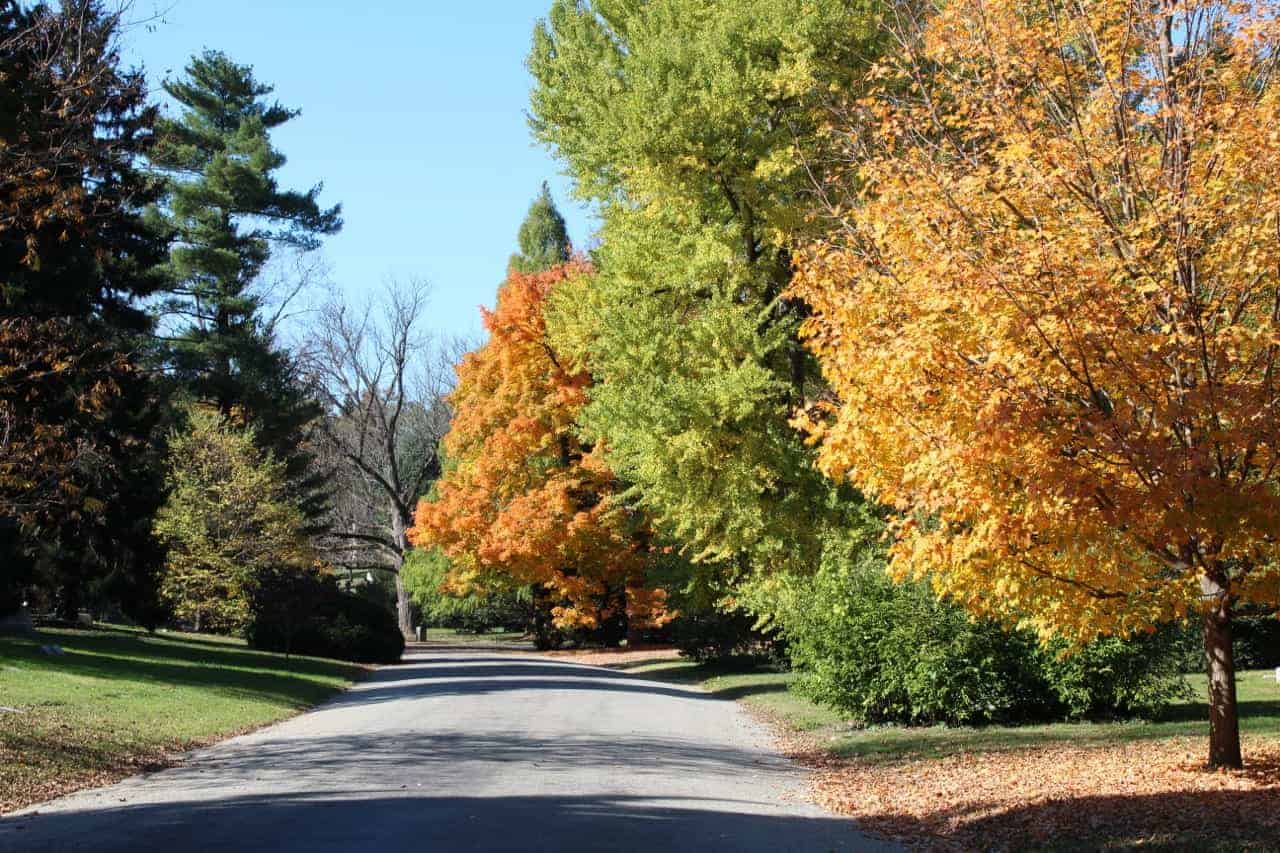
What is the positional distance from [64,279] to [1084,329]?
17246 millimetres

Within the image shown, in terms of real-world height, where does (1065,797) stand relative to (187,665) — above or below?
below

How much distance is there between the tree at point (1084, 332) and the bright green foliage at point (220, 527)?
26.5m

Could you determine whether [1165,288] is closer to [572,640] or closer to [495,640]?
[572,640]

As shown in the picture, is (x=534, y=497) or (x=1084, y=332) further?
(x=534, y=497)

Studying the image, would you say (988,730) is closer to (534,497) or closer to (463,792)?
(463,792)

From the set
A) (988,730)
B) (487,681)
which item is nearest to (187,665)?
(487,681)

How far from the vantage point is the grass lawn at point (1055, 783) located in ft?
28.6

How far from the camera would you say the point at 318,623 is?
3453cm

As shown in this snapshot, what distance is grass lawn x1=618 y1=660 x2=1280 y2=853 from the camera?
8.73 m

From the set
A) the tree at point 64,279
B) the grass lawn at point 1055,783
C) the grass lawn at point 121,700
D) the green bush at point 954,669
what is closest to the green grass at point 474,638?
the grass lawn at point 121,700

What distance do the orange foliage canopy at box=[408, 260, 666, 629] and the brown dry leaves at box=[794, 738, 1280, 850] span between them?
24914mm

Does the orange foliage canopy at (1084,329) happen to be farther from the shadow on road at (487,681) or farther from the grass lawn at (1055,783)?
the shadow on road at (487,681)

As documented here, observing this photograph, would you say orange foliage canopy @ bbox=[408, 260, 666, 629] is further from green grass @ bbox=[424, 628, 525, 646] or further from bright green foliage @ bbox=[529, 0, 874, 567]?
bright green foliage @ bbox=[529, 0, 874, 567]

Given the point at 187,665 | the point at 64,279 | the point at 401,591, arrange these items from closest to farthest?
1. the point at 64,279
2. the point at 187,665
3. the point at 401,591
